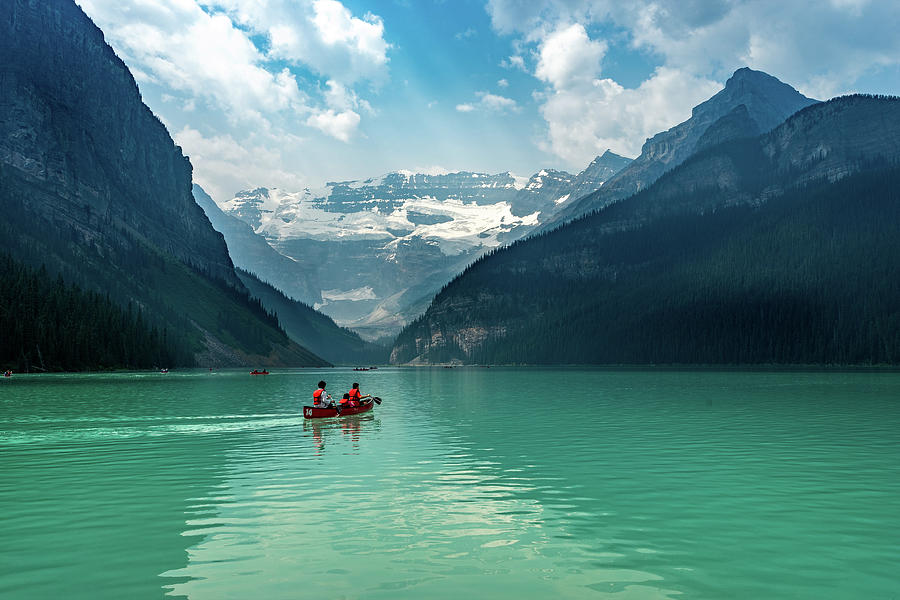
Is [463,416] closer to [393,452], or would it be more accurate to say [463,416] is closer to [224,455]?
[393,452]

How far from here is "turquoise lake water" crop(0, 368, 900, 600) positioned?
62.0 feet

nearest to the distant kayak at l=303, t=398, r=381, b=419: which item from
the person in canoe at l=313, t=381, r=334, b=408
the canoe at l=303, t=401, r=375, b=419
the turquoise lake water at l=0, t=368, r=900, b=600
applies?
the canoe at l=303, t=401, r=375, b=419

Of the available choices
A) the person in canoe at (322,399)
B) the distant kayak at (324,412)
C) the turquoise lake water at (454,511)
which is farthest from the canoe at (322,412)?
the turquoise lake water at (454,511)

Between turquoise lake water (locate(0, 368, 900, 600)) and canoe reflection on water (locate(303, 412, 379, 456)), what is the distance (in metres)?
0.67

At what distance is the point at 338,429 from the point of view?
203ft

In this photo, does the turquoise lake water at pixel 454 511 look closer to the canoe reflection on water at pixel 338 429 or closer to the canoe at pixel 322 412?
the canoe reflection on water at pixel 338 429

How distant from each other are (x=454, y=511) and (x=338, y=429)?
118 feet

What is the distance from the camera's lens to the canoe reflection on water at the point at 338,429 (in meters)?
52.8

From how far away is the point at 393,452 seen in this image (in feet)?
151

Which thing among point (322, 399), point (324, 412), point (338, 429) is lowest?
point (338, 429)

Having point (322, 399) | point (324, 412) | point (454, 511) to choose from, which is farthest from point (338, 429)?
point (454, 511)

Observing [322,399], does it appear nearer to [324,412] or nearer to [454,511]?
[324,412]

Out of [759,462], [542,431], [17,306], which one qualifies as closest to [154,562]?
[759,462]

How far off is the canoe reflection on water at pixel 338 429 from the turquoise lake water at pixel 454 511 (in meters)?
0.67
